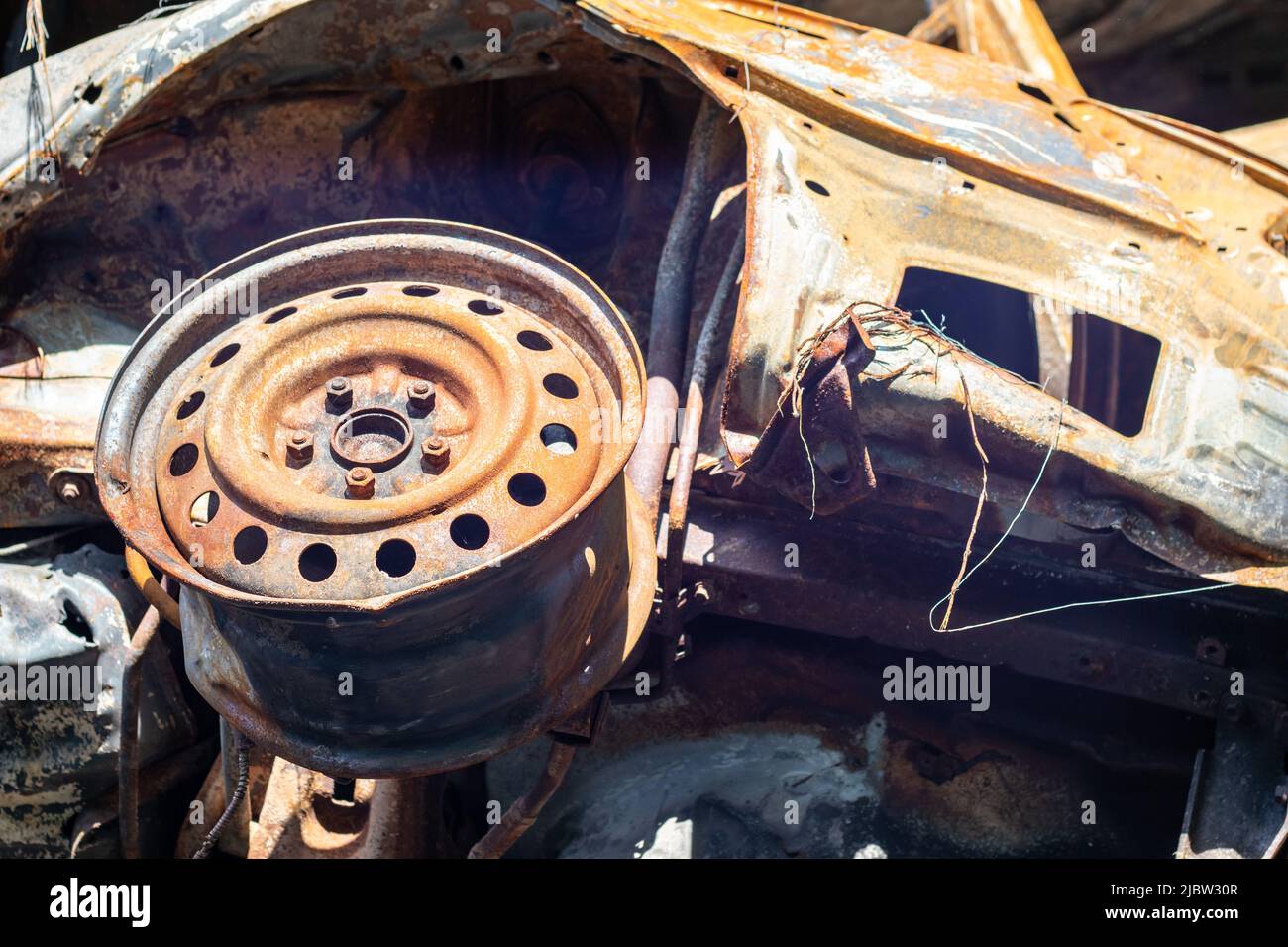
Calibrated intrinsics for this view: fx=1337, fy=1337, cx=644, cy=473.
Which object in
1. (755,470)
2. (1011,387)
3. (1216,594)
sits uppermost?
(1011,387)

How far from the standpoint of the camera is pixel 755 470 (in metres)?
3.00

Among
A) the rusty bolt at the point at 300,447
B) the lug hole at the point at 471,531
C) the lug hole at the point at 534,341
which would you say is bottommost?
the lug hole at the point at 471,531

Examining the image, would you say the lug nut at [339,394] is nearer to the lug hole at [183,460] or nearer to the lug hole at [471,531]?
the lug hole at [183,460]

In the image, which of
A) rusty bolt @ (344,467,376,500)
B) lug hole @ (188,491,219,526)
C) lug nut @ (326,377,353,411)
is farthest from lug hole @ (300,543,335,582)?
lug nut @ (326,377,353,411)

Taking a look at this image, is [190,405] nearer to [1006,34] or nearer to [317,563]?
[317,563]

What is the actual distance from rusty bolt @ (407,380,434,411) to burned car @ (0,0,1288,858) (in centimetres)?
2

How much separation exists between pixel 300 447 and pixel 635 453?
3.11 feet

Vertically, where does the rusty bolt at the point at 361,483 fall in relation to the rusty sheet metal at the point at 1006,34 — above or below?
below

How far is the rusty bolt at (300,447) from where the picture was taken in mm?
2576

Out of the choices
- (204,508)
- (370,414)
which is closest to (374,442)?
(370,414)

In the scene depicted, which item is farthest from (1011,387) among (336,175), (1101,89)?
(1101,89)

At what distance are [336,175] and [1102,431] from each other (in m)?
2.40

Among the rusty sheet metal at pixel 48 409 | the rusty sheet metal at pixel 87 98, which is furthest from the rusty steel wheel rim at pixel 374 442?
the rusty sheet metal at pixel 87 98

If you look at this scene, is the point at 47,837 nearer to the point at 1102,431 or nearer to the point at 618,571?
the point at 618,571
